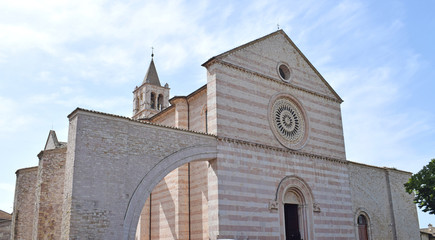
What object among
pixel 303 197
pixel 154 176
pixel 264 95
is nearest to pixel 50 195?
pixel 154 176

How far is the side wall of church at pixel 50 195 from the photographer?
579 inches

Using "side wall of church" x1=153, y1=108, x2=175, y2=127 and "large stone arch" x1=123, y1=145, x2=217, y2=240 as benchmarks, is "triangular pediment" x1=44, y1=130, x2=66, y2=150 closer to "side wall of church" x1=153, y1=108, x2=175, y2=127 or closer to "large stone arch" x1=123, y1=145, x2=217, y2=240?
"side wall of church" x1=153, y1=108, x2=175, y2=127

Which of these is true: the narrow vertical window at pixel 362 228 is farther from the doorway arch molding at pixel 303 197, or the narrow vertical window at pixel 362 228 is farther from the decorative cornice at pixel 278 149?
the doorway arch molding at pixel 303 197

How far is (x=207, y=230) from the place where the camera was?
17422 millimetres

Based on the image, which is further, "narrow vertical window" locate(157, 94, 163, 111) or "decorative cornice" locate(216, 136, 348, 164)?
"narrow vertical window" locate(157, 94, 163, 111)

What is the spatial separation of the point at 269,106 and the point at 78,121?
9.11 m

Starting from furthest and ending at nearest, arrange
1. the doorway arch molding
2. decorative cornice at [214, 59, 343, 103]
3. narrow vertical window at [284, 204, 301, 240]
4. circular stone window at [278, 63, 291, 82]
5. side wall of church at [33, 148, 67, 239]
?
circular stone window at [278, 63, 291, 82]
narrow vertical window at [284, 204, 301, 240]
the doorway arch molding
decorative cornice at [214, 59, 343, 103]
side wall of church at [33, 148, 67, 239]

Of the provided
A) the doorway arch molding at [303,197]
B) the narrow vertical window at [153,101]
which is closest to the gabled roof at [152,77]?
the narrow vertical window at [153,101]

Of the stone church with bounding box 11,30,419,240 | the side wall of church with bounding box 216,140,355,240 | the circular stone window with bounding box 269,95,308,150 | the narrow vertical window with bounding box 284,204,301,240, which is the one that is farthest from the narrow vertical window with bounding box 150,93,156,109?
the narrow vertical window with bounding box 284,204,301,240

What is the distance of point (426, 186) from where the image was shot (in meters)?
22.5

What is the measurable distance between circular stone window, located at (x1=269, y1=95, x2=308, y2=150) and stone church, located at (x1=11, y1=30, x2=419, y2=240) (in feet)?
0.20

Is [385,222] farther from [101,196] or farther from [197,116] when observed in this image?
[101,196]

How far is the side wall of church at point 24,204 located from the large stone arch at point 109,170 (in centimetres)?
585

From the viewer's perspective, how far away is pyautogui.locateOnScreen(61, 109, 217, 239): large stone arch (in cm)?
1320
